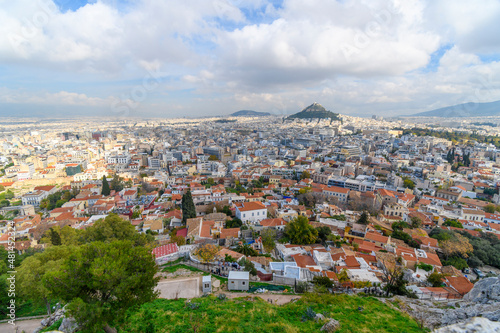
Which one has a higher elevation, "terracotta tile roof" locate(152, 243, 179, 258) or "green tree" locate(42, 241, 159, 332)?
"green tree" locate(42, 241, 159, 332)

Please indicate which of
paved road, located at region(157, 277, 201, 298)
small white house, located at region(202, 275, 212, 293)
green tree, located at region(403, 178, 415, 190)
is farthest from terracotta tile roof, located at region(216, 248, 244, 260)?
green tree, located at region(403, 178, 415, 190)

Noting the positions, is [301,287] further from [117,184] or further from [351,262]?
[117,184]

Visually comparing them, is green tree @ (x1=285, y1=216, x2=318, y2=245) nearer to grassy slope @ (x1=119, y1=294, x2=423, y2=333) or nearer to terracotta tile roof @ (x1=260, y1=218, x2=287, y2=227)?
terracotta tile roof @ (x1=260, y1=218, x2=287, y2=227)

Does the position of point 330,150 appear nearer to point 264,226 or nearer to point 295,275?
point 264,226

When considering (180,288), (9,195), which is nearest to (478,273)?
(180,288)

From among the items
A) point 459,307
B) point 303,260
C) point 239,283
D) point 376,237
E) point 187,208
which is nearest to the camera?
point 459,307

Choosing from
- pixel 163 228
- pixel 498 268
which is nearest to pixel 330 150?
pixel 498 268
